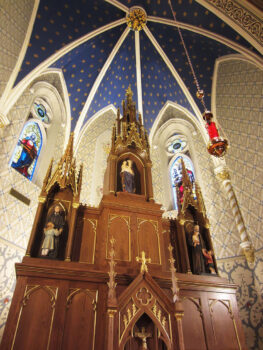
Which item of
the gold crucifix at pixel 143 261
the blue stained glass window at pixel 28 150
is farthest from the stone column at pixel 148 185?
the blue stained glass window at pixel 28 150

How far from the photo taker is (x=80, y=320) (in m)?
4.98

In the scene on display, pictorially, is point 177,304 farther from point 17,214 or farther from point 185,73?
point 185,73

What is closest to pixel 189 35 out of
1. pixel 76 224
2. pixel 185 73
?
pixel 185 73

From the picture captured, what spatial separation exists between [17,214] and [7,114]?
3.48 metres

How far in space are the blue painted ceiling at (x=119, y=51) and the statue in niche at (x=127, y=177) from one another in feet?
18.2

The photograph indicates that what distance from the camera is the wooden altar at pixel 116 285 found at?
4.77m

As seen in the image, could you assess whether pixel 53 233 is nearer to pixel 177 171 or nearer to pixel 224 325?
pixel 224 325

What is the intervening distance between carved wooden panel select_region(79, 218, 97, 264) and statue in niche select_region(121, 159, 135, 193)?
1.41m

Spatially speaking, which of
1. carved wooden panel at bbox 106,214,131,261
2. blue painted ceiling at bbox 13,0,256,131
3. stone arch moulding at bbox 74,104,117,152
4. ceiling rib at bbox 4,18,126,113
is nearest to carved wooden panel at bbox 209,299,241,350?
carved wooden panel at bbox 106,214,131,261

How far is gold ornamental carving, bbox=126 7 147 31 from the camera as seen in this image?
12.6m

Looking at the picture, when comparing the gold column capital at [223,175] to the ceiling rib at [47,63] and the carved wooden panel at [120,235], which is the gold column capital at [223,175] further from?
the ceiling rib at [47,63]

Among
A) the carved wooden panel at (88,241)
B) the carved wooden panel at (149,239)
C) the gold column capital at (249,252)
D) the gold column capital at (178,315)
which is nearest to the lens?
the gold column capital at (178,315)

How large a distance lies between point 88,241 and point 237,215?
5.50 m

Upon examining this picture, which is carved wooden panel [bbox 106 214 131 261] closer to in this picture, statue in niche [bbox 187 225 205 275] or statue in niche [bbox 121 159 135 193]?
statue in niche [bbox 121 159 135 193]
